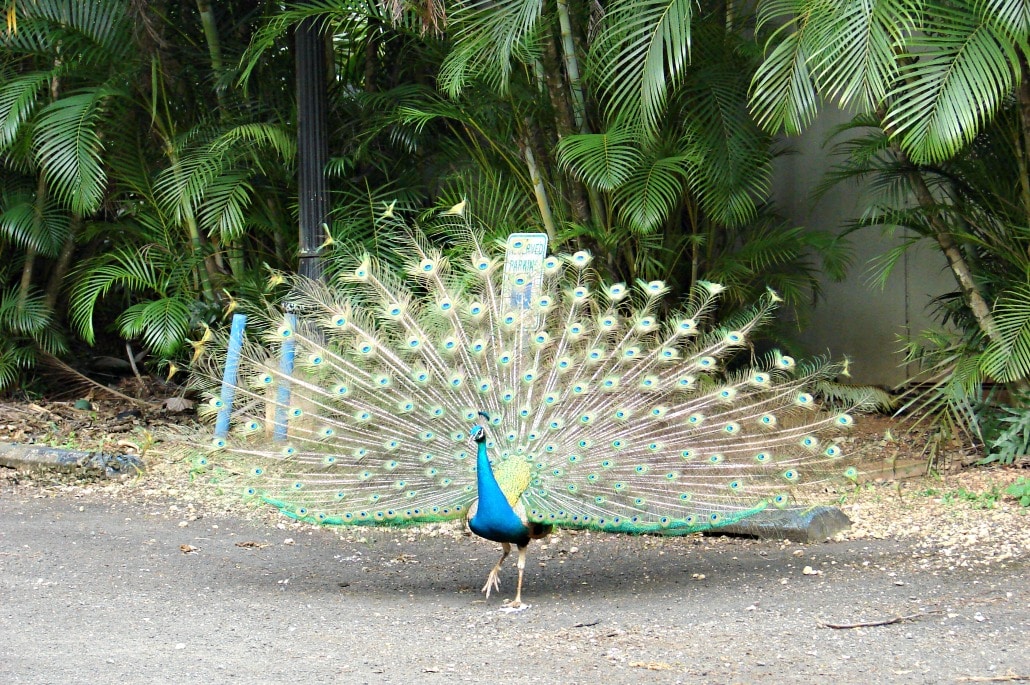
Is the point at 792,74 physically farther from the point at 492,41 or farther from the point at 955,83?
the point at 492,41

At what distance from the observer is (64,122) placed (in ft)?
26.3

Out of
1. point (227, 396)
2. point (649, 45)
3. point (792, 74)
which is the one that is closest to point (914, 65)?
point (792, 74)

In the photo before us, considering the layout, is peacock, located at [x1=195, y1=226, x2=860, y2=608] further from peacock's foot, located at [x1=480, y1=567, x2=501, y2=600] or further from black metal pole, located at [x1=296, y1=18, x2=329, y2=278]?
black metal pole, located at [x1=296, y1=18, x2=329, y2=278]

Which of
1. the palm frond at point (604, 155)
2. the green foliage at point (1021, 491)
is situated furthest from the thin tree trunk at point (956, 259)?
the palm frond at point (604, 155)

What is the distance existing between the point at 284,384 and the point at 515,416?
1.06 m

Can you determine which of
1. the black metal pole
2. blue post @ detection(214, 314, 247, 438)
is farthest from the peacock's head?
the black metal pole

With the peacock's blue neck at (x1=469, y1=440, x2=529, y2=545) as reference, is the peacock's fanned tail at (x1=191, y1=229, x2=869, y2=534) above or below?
above

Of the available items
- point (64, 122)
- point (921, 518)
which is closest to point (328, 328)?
point (921, 518)

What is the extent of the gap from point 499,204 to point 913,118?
2985 mm

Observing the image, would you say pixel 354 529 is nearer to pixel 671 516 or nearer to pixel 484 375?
pixel 484 375

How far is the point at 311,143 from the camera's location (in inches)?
302

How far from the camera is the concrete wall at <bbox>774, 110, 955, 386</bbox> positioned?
27.3 ft

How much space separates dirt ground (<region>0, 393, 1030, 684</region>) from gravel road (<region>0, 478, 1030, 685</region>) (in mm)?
13

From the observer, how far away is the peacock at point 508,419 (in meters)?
4.71
